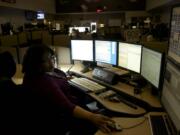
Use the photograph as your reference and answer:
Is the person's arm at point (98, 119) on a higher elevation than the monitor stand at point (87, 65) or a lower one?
lower

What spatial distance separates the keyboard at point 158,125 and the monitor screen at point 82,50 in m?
1.47

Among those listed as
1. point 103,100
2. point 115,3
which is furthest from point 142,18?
point 103,100

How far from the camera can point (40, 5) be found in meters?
8.40

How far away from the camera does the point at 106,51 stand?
255cm

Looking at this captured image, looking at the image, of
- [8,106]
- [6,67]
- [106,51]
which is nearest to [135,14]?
[106,51]

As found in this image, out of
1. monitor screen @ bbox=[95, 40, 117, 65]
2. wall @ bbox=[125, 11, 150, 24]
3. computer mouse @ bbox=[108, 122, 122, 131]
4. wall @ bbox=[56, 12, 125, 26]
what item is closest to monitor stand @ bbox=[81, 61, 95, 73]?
monitor screen @ bbox=[95, 40, 117, 65]

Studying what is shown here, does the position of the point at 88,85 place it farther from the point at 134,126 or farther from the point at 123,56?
the point at 134,126

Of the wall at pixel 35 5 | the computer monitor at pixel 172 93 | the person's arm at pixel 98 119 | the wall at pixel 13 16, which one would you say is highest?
the wall at pixel 35 5

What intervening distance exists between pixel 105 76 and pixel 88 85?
214 mm

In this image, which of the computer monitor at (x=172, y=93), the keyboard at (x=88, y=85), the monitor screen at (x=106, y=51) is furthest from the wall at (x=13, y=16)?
the computer monitor at (x=172, y=93)

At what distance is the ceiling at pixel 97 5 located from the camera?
9414 millimetres

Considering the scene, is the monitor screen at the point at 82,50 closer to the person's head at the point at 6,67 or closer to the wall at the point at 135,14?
the person's head at the point at 6,67

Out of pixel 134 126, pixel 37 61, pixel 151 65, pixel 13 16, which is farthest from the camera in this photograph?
pixel 13 16

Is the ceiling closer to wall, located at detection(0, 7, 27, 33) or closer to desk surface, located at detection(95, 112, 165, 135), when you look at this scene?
wall, located at detection(0, 7, 27, 33)
